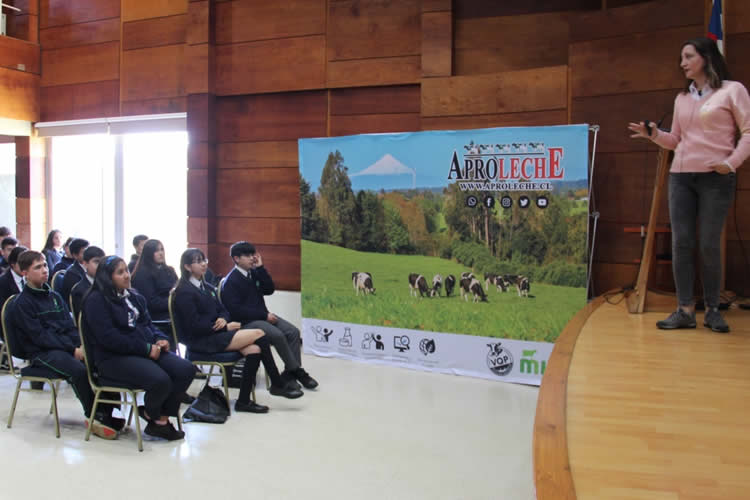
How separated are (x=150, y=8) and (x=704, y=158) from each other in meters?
6.60

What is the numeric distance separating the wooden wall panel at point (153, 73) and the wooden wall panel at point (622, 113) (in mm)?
4504

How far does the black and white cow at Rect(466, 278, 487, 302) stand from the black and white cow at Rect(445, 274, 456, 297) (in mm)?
150

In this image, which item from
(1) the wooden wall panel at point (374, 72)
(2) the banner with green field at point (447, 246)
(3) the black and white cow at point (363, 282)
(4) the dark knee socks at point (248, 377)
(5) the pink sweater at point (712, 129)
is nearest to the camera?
(5) the pink sweater at point (712, 129)

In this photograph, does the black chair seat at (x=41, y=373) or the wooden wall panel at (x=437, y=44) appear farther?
the wooden wall panel at (x=437, y=44)

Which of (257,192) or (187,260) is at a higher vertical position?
(257,192)

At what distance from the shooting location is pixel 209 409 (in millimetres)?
4363

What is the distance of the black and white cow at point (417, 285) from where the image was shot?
563 centimetres

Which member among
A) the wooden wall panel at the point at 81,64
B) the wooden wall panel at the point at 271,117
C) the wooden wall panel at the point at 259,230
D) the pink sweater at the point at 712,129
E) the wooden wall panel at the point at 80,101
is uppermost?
the wooden wall panel at the point at 81,64

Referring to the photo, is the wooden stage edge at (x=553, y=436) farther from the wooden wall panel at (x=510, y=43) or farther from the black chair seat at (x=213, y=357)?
the wooden wall panel at (x=510, y=43)

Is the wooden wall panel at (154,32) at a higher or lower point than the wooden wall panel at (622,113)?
higher

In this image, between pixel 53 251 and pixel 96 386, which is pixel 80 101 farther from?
pixel 96 386

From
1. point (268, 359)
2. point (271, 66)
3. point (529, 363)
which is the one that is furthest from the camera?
point (271, 66)

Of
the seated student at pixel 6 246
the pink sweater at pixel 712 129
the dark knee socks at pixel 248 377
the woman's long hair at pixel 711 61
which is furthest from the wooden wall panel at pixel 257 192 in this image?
the woman's long hair at pixel 711 61

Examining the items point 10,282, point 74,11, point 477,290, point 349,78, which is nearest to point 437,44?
point 349,78
